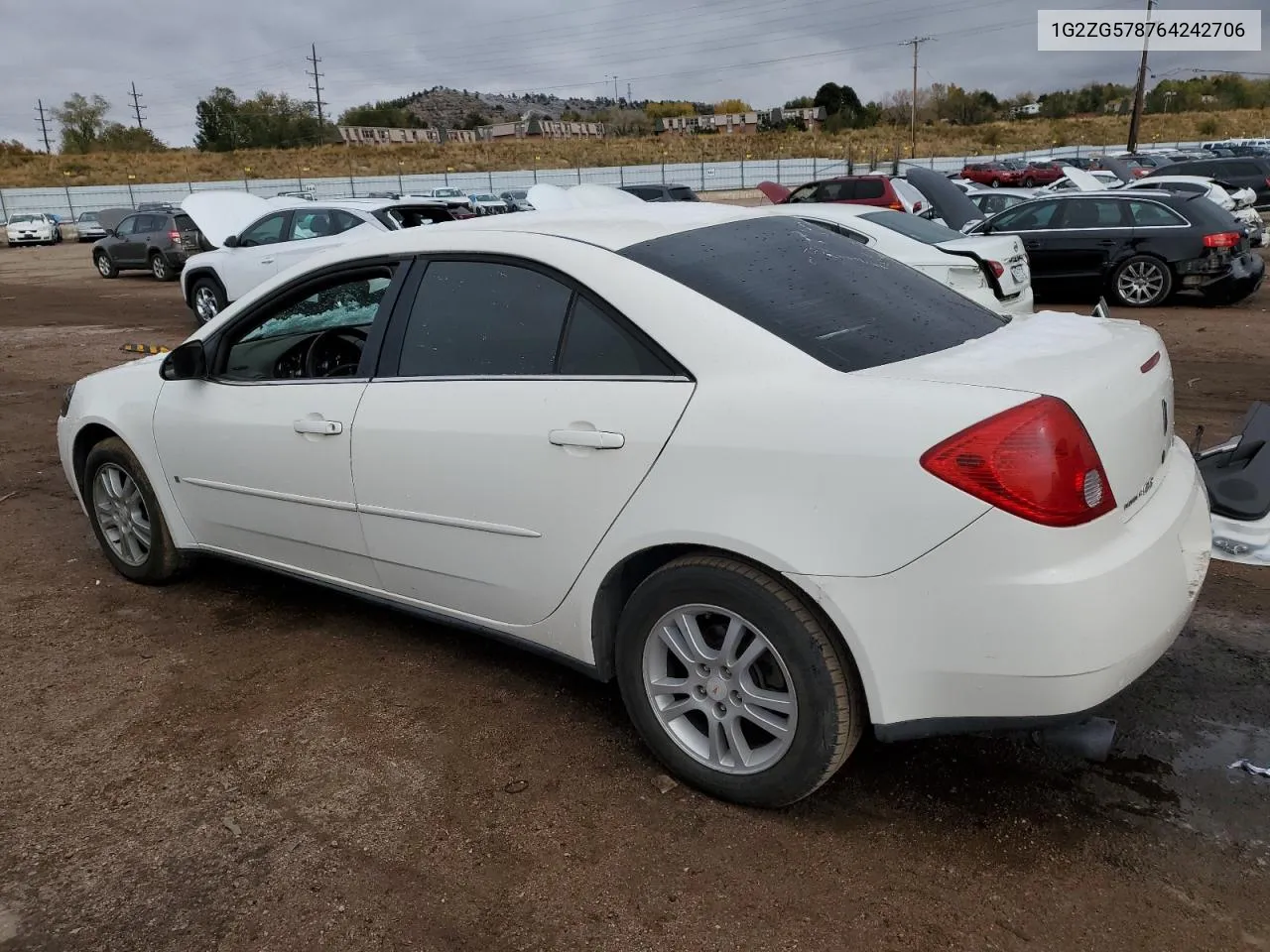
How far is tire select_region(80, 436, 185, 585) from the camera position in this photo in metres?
4.37

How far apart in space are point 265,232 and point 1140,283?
11.4 m

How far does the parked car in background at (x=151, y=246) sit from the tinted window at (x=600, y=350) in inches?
826

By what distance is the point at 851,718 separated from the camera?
2.50 m

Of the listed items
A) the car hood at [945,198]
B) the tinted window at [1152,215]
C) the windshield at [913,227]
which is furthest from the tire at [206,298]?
the tinted window at [1152,215]

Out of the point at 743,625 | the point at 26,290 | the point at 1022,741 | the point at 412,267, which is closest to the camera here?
the point at 743,625

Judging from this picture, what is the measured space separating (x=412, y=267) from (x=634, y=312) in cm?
101

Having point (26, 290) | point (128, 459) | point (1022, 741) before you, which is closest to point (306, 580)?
point (128, 459)

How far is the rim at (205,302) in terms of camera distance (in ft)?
45.3

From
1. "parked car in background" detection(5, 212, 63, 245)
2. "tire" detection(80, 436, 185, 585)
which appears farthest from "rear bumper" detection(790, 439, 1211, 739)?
"parked car in background" detection(5, 212, 63, 245)

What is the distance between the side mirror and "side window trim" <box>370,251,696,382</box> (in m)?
0.93

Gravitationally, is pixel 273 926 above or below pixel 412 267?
below

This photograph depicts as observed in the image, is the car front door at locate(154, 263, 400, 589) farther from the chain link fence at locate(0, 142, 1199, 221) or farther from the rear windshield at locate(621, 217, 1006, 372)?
the chain link fence at locate(0, 142, 1199, 221)

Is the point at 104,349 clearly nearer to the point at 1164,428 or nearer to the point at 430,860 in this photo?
the point at 430,860

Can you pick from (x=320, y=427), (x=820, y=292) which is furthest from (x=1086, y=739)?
(x=320, y=427)
